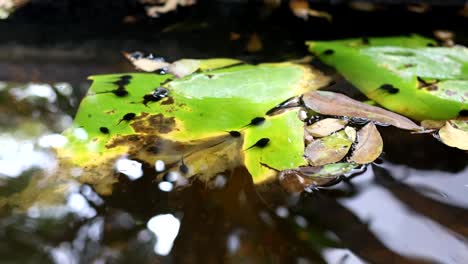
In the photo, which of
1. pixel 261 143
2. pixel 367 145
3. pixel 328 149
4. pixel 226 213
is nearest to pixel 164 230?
pixel 226 213

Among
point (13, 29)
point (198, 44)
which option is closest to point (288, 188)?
point (198, 44)

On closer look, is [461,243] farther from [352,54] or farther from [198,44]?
[198,44]

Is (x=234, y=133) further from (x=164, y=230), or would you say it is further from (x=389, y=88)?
(x=389, y=88)

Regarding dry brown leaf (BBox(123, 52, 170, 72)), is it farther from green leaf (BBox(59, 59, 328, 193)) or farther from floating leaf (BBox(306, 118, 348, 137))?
floating leaf (BBox(306, 118, 348, 137))

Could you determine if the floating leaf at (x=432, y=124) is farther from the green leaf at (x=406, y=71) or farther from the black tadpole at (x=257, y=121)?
the black tadpole at (x=257, y=121)

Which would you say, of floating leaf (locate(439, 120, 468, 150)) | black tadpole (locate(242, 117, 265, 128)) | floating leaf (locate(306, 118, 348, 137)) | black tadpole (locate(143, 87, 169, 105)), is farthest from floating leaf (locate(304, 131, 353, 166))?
black tadpole (locate(143, 87, 169, 105))

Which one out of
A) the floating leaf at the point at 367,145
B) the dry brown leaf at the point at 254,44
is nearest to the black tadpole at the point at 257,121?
the floating leaf at the point at 367,145

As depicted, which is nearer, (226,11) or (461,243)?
(461,243)
